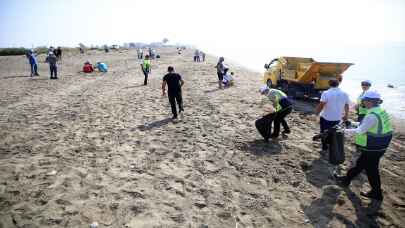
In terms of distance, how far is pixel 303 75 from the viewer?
522 inches

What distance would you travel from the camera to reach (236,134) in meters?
8.10

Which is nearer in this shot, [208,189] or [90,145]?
[208,189]

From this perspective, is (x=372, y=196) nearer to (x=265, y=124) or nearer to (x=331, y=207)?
(x=331, y=207)

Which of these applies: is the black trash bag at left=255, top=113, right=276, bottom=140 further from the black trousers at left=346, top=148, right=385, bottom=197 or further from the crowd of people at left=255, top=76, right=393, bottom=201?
the black trousers at left=346, top=148, right=385, bottom=197

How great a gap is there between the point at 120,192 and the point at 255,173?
2723 mm

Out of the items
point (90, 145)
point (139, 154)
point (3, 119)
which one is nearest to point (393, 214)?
point (139, 154)

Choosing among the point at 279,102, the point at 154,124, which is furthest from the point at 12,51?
the point at 279,102

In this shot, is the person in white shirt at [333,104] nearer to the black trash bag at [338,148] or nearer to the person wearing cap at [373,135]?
the black trash bag at [338,148]

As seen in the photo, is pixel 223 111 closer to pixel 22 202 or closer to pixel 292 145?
pixel 292 145

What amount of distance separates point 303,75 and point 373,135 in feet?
30.3

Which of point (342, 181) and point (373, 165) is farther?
point (342, 181)

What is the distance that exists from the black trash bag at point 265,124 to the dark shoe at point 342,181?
2101mm

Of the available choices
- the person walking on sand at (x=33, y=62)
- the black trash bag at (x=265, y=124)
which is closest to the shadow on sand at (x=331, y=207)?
the black trash bag at (x=265, y=124)

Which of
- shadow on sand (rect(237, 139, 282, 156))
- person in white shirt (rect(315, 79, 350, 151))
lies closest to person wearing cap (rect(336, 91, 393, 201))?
person in white shirt (rect(315, 79, 350, 151))
